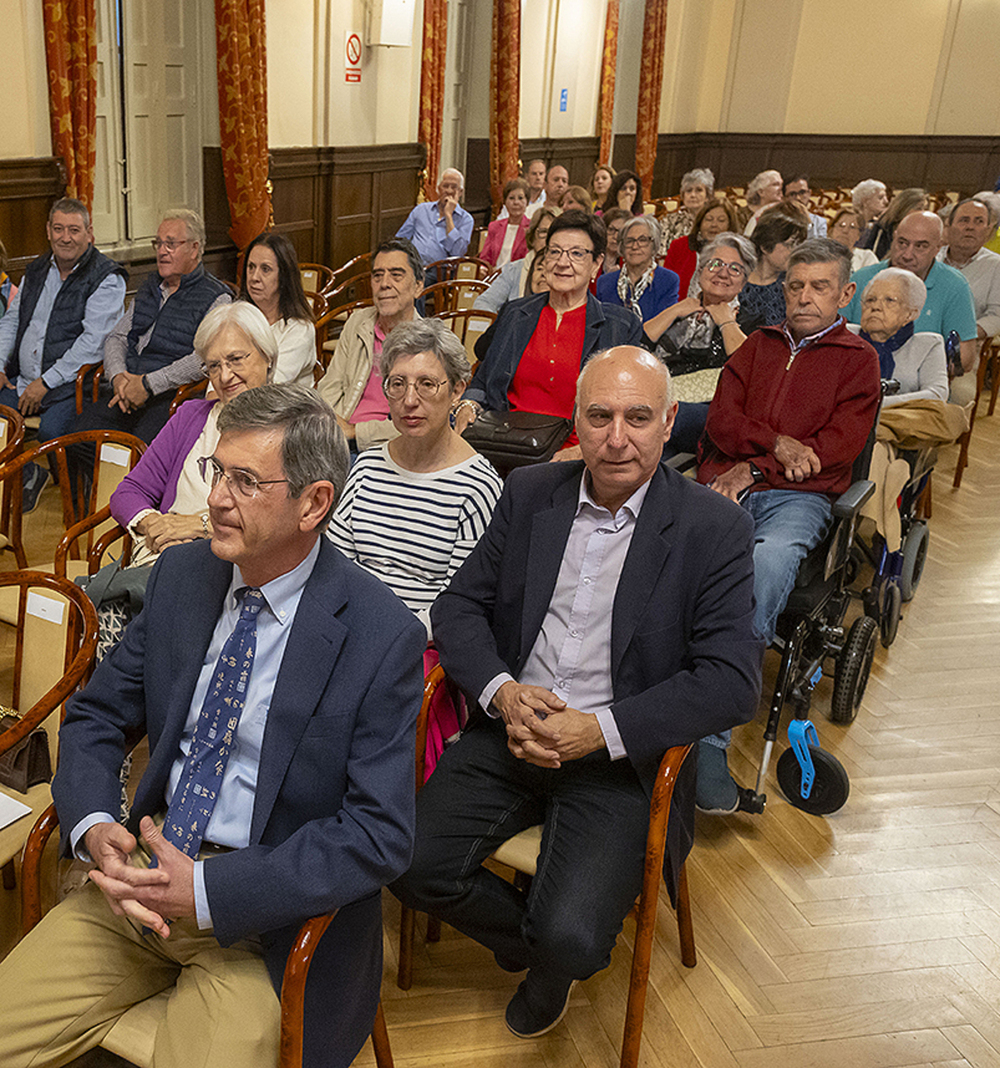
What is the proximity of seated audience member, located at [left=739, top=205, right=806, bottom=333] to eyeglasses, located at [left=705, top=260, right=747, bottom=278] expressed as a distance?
0.30m

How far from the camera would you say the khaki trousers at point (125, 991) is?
56.0 inches

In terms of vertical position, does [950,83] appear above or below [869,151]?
above

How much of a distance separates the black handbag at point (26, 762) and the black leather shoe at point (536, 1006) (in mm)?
1053

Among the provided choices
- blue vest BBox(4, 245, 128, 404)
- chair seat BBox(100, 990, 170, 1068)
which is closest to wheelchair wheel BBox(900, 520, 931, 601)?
chair seat BBox(100, 990, 170, 1068)

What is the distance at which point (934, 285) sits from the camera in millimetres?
4305

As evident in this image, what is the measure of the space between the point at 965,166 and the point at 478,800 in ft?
43.5

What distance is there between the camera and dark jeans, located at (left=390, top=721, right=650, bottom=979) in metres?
1.84

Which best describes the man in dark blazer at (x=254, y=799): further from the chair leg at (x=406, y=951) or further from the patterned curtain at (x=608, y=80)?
the patterned curtain at (x=608, y=80)

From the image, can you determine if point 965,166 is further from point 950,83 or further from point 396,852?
point 396,852

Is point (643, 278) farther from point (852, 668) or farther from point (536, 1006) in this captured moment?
point (536, 1006)

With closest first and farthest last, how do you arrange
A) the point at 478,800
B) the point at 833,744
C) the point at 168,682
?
1. the point at 168,682
2. the point at 478,800
3. the point at 833,744

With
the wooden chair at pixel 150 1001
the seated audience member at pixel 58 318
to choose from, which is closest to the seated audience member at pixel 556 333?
the seated audience member at pixel 58 318

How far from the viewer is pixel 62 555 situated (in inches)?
102

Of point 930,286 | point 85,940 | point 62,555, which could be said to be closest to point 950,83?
point 930,286
